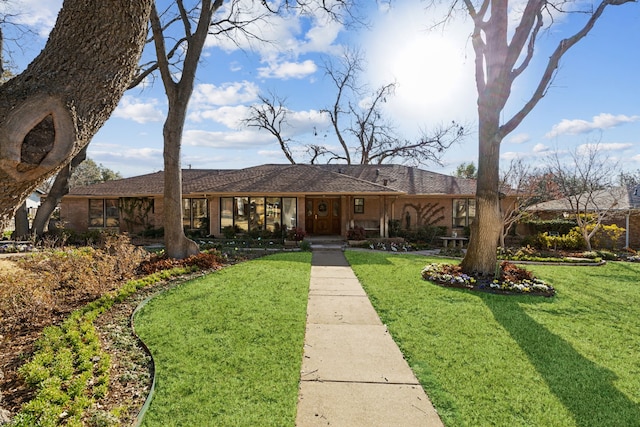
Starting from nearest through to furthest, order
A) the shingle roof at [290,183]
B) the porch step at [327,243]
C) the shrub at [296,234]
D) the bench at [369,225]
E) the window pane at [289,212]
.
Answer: the porch step at [327,243] < the shrub at [296,234] < the shingle roof at [290,183] < the window pane at [289,212] < the bench at [369,225]

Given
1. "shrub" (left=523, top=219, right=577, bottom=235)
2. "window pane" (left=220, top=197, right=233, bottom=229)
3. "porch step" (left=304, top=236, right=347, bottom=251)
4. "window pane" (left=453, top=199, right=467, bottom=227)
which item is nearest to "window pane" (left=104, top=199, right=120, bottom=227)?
"window pane" (left=220, top=197, right=233, bottom=229)

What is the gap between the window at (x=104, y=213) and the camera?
61.8ft

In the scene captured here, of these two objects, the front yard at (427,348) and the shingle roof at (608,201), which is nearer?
the front yard at (427,348)

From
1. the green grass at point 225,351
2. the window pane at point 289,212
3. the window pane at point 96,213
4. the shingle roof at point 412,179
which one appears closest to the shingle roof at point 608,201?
the shingle roof at point 412,179

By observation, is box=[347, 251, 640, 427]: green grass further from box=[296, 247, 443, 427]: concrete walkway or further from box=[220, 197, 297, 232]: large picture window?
box=[220, 197, 297, 232]: large picture window

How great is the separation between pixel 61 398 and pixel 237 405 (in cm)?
154

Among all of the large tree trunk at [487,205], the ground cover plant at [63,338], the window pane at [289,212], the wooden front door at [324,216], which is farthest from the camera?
the wooden front door at [324,216]

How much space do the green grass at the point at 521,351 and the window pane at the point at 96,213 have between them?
17348 mm

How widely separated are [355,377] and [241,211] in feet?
47.5

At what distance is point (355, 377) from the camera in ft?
11.9

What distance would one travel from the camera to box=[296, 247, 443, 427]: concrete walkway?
2.94 meters

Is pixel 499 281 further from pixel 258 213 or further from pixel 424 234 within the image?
pixel 258 213

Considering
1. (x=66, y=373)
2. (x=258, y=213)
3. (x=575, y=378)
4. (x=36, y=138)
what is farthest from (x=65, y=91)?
(x=258, y=213)

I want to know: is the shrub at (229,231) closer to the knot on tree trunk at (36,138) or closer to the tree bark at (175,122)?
the tree bark at (175,122)
